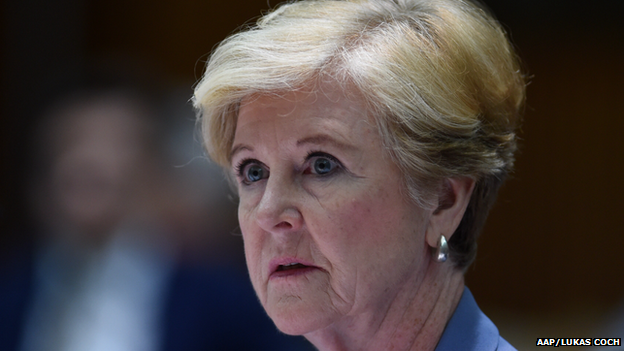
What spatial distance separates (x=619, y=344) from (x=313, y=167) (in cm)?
212

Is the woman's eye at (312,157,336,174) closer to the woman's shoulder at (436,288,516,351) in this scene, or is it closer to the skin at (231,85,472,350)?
the skin at (231,85,472,350)

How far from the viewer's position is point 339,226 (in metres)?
1.60

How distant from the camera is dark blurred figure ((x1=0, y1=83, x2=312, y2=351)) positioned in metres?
3.02

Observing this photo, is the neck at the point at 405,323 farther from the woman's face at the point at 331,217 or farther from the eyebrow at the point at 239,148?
the eyebrow at the point at 239,148

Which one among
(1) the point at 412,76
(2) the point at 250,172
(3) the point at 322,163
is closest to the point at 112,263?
(2) the point at 250,172

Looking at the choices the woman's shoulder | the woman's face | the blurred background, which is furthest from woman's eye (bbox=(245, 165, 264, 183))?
the blurred background

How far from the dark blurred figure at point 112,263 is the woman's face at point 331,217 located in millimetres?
1429

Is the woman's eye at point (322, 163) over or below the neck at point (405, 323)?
over

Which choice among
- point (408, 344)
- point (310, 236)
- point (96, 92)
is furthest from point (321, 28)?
point (96, 92)

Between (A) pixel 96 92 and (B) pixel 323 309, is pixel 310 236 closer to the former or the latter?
(B) pixel 323 309

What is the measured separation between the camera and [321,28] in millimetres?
1753

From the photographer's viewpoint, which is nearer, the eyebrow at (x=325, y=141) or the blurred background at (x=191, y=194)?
the eyebrow at (x=325, y=141)

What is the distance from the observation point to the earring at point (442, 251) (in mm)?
1705

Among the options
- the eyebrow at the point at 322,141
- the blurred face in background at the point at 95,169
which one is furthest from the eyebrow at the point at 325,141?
the blurred face in background at the point at 95,169
